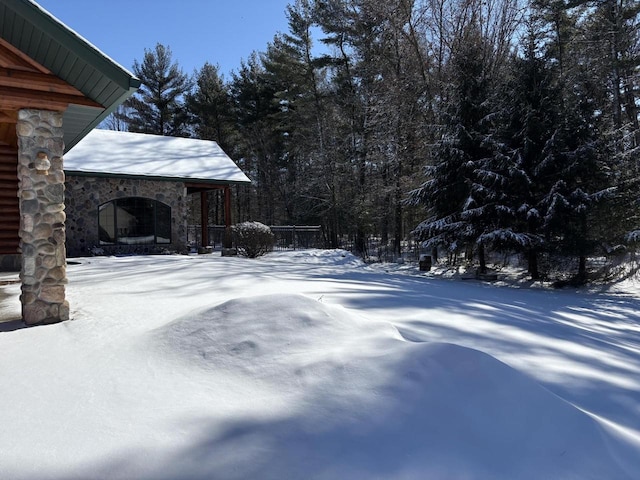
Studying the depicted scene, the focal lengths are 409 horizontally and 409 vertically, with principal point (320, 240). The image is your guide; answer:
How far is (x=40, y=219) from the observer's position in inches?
179

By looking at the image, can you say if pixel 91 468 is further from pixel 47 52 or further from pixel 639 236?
pixel 639 236

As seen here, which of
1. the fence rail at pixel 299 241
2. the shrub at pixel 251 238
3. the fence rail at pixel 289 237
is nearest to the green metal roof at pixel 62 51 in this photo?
the shrub at pixel 251 238

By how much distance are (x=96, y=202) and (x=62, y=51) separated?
993 centimetres

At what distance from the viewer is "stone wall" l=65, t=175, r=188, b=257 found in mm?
12984

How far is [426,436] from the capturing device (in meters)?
2.11

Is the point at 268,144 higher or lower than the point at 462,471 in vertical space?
higher

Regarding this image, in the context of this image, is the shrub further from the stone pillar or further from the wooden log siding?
the stone pillar

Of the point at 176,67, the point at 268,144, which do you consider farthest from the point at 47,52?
the point at 176,67

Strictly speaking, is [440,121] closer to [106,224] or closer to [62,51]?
[106,224]

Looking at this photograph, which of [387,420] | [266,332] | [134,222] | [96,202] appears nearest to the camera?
[387,420]

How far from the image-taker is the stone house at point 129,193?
13.1 metres

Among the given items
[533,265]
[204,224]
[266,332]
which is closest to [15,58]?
[266,332]

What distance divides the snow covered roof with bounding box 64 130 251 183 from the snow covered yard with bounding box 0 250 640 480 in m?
10.3

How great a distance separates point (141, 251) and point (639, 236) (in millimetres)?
14553
